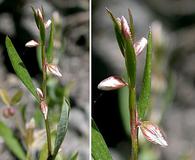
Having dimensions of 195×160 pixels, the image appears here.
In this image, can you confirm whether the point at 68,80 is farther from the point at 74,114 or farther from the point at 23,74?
the point at 23,74

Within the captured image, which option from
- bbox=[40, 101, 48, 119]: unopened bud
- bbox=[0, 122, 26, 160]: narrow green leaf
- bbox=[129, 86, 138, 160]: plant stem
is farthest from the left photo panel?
bbox=[129, 86, 138, 160]: plant stem

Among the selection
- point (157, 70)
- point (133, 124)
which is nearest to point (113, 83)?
point (133, 124)

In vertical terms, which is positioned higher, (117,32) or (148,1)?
(117,32)

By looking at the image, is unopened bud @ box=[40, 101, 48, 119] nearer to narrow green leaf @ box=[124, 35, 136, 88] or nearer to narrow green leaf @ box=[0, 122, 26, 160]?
narrow green leaf @ box=[124, 35, 136, 88]

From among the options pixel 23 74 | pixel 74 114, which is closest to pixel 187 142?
pixel 74 114

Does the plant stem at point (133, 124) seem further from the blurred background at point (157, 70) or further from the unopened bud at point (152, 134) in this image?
the blurred background at point (157, 70)

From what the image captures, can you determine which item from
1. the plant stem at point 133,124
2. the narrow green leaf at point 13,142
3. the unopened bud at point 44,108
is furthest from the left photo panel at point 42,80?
the plant stem at point 133,124
